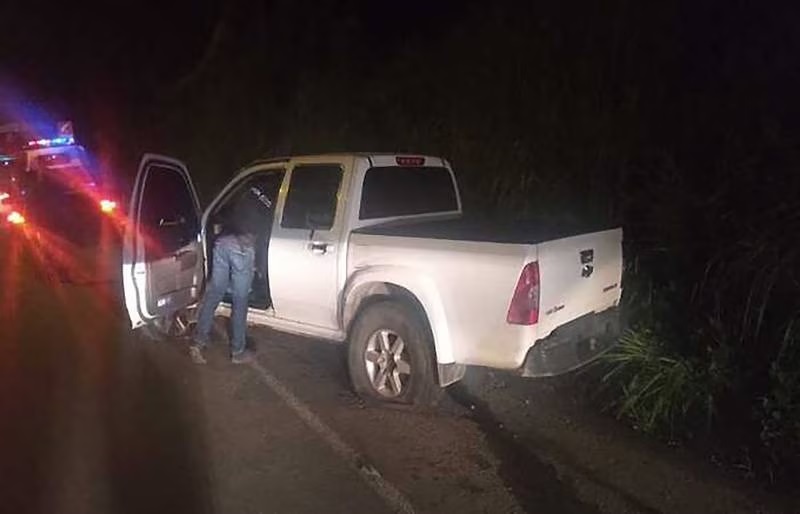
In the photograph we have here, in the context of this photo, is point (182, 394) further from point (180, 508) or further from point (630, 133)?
point (630, 133)

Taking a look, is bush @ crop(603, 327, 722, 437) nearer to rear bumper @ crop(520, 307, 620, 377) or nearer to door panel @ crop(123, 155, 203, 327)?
rear bumper @ crop(520, 307, 620, 377)

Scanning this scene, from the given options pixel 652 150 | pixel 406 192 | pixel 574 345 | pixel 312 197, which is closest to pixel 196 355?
pixel 312 197

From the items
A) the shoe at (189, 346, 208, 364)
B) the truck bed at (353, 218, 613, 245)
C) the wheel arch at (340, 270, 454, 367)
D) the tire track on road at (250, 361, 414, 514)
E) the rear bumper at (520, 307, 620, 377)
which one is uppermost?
the truck bed at (353, 218, 613, 245)

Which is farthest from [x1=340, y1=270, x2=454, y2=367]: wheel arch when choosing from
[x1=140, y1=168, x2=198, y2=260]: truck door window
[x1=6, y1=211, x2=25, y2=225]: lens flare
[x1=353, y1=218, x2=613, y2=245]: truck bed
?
[x1=6, y1=211, x2=25, y2=225]: lens flare

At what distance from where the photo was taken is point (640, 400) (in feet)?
19.7

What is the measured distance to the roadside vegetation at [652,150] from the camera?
19.1ft

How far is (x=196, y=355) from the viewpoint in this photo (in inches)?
302

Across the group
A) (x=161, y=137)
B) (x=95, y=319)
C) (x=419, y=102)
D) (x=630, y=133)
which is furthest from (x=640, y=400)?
(x=161, y=137)

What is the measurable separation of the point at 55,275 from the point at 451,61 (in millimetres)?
6369

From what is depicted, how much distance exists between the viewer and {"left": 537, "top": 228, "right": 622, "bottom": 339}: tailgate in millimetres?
5438

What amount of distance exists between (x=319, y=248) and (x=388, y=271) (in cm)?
78

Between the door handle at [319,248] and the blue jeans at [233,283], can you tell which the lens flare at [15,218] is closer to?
the blue jeans at [233,283]

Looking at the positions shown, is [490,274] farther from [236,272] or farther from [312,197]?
[236,272]

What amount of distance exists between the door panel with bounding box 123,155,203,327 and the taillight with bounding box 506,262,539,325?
3228 millimetres
